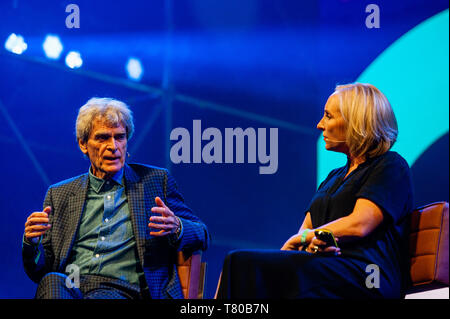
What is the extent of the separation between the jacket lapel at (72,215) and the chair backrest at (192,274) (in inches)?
20.6

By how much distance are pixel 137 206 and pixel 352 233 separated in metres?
1.03

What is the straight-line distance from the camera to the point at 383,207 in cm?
222

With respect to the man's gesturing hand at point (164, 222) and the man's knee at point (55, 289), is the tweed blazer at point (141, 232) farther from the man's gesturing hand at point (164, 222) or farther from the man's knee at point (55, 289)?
the man's knee at point (55, 289)

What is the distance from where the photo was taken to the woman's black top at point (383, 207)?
2.25 meters

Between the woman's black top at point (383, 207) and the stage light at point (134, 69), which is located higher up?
the stage light at point (134, 69)

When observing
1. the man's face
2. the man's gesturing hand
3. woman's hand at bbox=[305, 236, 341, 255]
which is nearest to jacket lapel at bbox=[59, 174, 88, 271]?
the man's face

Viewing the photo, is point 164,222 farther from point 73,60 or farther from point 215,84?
point 73,60

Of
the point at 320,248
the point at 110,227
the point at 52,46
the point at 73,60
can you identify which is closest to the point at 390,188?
the point at 320,248

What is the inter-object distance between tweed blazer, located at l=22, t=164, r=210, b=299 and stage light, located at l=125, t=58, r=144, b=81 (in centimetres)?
95

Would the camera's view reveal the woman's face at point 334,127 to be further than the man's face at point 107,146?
No

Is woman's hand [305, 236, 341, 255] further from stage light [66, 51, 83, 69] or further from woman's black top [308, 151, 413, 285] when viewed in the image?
stage light [66, 51, 83, 69]

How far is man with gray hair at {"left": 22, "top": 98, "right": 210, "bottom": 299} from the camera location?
249cm

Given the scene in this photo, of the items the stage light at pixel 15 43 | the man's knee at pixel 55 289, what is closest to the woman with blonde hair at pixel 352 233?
the man's knee at pixel 55 289
